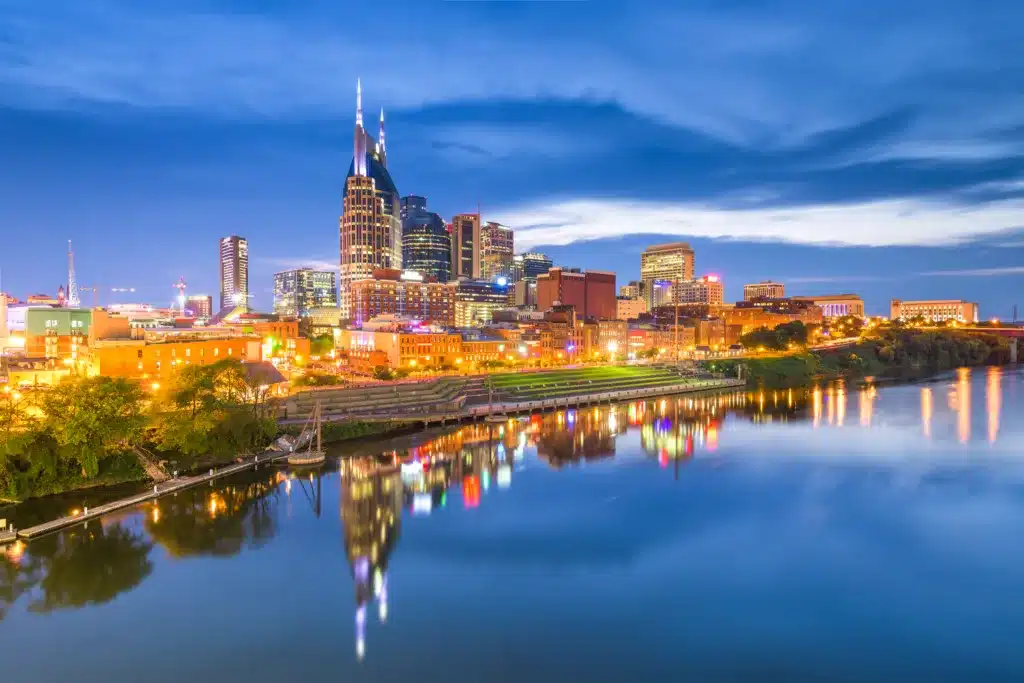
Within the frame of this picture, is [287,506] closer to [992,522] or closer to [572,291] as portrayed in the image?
[992,522]

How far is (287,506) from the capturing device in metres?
29.7

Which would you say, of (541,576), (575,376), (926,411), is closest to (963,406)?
(926,411)

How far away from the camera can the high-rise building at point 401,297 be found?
13175cm

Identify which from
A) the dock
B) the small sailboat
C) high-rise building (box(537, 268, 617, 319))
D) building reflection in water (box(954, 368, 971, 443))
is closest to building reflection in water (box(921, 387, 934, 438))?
building reflection in water (box(954, 368, 971, 443))

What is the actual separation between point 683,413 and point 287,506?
129 ft

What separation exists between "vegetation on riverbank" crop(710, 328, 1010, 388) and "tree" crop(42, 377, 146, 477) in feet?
239

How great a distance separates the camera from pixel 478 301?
17712 cm

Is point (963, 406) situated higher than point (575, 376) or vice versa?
point (575, 376)

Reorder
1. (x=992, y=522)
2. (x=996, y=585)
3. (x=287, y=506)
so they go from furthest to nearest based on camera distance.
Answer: (x=287, y=506) < (x=992, y=522) < (x=996, y=585)

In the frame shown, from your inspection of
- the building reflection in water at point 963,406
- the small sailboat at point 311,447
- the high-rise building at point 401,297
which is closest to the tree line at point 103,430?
the small sailboat at point 311,447

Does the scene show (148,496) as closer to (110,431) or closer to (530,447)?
(110,431)

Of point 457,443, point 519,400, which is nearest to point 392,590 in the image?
point 457,443

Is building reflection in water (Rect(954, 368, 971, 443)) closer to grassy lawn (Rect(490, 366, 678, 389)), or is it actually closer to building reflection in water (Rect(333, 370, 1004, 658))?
building reflection in water (Rect(333, 370, 1004, 658))

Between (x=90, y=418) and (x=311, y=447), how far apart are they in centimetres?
1351
